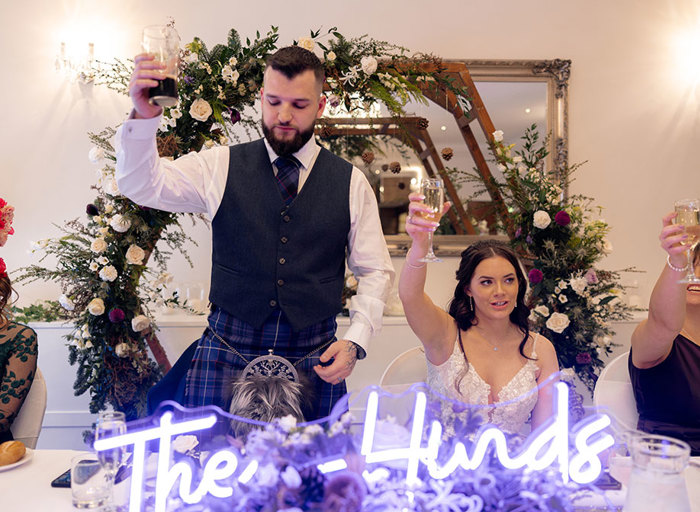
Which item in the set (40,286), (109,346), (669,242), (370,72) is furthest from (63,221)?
(669,242)

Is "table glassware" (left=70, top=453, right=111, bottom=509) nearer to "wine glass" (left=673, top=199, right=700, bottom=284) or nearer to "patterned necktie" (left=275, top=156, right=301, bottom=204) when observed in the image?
Answer: "patterned necktie" (left=275, top=156, right=301, bottom=204)

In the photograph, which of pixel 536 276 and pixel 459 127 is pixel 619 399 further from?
pixel 459 127

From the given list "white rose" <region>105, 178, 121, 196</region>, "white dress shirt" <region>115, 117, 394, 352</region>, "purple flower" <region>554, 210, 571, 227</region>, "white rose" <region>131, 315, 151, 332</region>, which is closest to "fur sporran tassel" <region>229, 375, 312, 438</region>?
"white dress shirt" <region>115, 117, 394, 352</region>

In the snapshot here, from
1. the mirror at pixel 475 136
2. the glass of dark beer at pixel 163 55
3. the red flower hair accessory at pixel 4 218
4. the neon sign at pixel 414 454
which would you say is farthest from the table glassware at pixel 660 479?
the mirror at pixel 475 136

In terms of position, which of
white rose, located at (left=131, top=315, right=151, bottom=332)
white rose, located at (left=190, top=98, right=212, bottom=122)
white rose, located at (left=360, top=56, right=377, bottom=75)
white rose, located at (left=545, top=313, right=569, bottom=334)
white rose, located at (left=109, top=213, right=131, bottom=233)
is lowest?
white rose, located at (left=131, top=315, right=151, bottom=332)

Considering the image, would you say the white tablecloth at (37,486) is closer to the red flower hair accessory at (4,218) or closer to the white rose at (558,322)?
the red flower hair accessory at (4,218)

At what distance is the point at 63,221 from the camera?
417cm

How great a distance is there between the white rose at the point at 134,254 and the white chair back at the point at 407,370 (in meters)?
1.47

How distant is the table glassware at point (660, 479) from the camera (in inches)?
41.8

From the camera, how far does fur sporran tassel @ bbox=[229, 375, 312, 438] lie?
1.64 metres

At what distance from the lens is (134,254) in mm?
3018

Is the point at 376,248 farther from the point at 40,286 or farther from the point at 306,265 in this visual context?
the point at 40,286

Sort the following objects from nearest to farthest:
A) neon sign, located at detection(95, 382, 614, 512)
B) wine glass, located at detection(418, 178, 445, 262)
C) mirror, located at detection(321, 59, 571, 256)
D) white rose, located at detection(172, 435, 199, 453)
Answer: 1. neon sign, located at detection(95, 382, 614, 512)
2. white rose, located at detection(172, 435, 199, 453)
3. wine glass, located at detection(418, 178, 445, 262)
4. mirror, located at detection(321, 59, 571, 256)

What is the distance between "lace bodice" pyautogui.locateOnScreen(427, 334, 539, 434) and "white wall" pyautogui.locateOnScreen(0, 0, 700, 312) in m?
2.18
